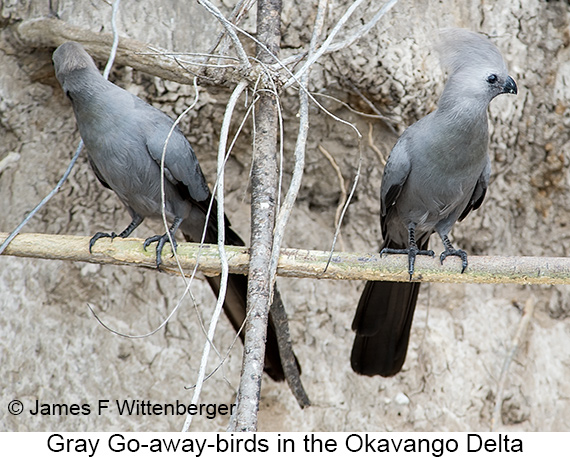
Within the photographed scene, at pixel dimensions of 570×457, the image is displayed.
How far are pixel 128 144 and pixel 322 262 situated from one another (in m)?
1.02

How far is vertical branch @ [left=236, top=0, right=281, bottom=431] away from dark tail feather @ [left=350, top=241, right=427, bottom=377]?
0.79 metres

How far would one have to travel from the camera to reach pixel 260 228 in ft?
8.86

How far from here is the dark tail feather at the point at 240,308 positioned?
129 inches

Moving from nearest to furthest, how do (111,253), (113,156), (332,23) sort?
(111,253)
(113,156)
(332,23)

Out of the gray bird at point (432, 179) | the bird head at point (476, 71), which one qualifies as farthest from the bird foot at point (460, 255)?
the bird head at point (476, 71)

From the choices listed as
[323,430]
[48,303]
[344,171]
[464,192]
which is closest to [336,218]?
[344,171]

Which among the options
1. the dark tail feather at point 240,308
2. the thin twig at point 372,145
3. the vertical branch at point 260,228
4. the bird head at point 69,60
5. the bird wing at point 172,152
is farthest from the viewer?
the thin twig at point 372,145

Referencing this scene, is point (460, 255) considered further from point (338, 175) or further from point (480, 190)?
point (338, 175)

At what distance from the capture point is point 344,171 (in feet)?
12.7

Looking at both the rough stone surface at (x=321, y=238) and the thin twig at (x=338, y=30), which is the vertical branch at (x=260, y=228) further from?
the rough stone surface at (x=321, y=238)

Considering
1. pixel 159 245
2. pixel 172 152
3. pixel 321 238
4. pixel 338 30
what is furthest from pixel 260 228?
pixel 321 238

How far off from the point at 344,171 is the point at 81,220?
1498 millimetres

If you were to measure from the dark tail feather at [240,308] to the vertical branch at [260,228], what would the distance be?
49 centimetres

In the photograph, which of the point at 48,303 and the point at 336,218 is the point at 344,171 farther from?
the point at 48,303
